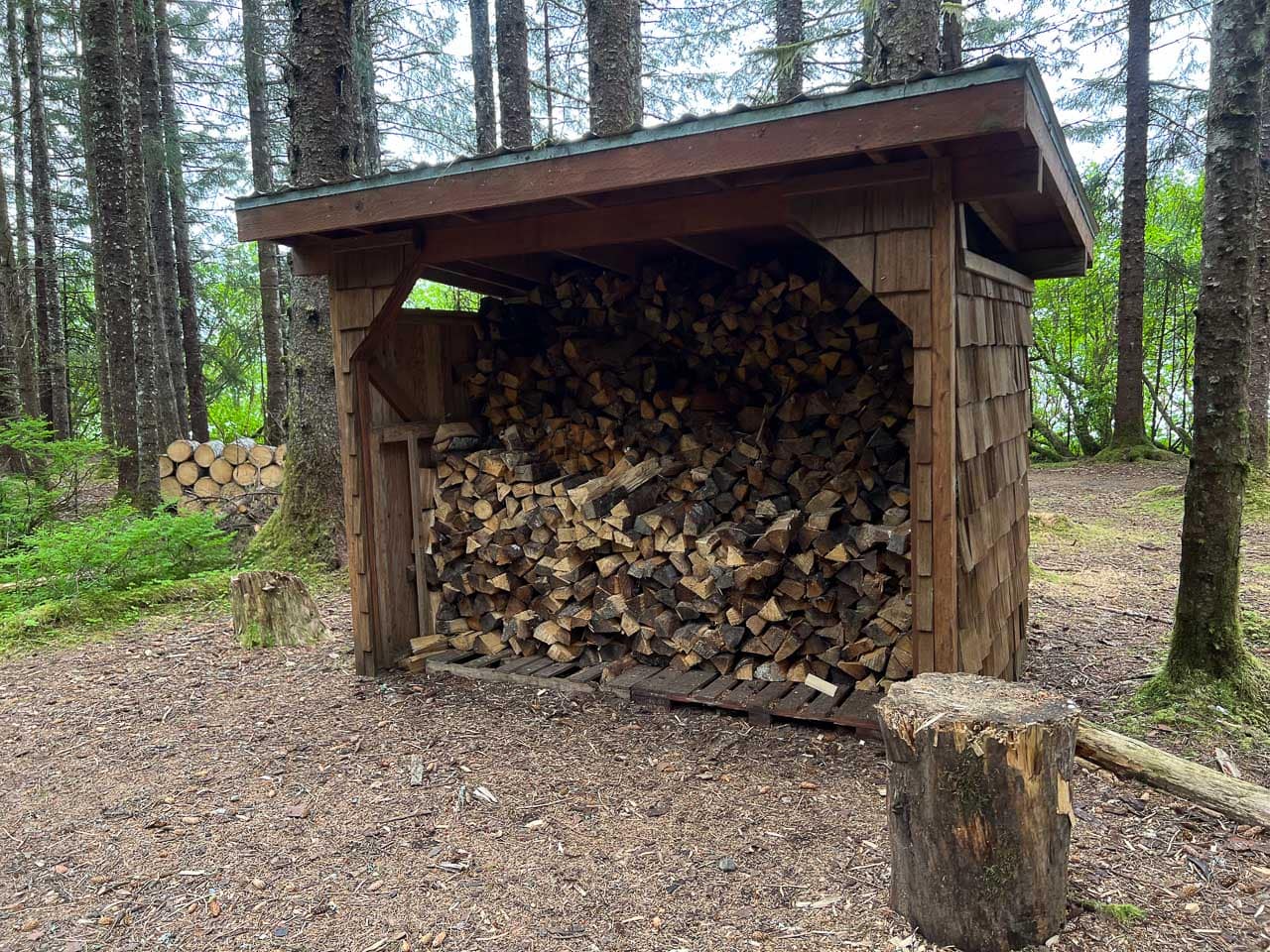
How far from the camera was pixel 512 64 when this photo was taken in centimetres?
983

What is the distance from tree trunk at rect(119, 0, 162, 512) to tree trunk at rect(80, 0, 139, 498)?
16 cm

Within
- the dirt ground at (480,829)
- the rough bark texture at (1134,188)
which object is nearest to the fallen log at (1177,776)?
the dirt ground at (480,829)

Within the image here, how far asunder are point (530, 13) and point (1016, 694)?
1737cm

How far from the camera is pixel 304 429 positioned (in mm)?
6629

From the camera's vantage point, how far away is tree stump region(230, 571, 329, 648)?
17.0ft

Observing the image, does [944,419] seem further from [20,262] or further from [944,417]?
[20,262]

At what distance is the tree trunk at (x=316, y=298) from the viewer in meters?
5.98

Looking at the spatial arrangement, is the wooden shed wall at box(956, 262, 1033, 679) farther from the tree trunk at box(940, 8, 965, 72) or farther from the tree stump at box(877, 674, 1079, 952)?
the tree trunk at box(940, 8, 965, 72)

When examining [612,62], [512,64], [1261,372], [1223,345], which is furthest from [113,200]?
[1261,372]

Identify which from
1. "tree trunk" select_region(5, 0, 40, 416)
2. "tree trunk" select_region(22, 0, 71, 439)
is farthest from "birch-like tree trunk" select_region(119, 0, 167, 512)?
"tree trunk" select_region(22, 0, 71, 439)

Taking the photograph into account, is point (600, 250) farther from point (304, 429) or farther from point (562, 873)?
point (304, 429)

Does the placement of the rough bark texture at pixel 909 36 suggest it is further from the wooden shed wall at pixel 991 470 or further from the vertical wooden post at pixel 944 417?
the vertical wooden post at pixel 944 417

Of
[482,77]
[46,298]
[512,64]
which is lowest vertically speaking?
[46,298]

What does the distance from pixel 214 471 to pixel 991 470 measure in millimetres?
8807
